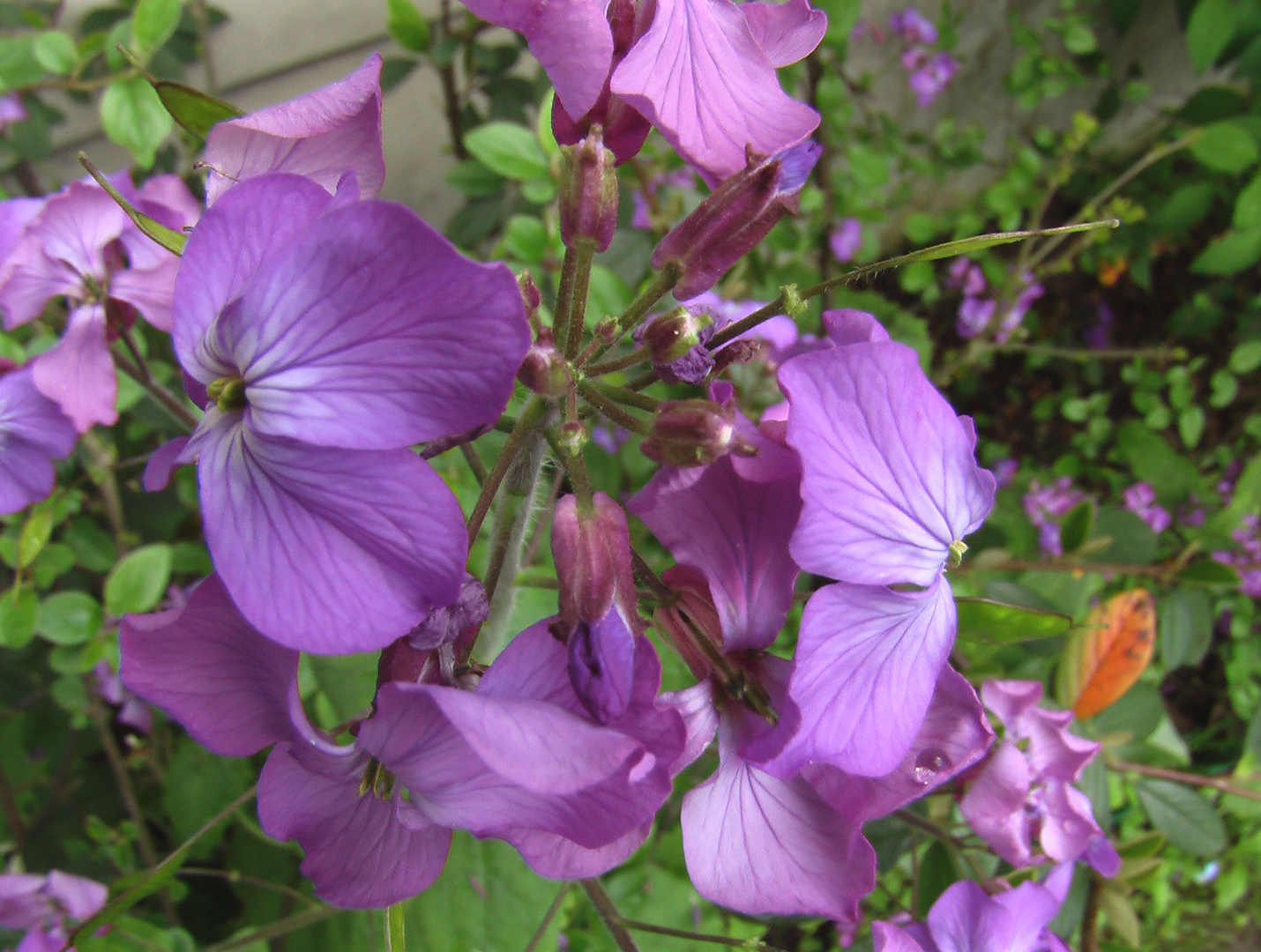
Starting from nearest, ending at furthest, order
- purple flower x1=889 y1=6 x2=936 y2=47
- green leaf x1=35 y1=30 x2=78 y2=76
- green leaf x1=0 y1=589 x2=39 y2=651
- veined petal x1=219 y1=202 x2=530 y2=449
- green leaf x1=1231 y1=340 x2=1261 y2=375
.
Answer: veined petal x1=219 y1=202 x2=530 y2=449 < green leaf x1=0 y1=589 x2=39 y2=651 < green leaf x1=35 y1=30 x2=78 y2=76 < green leaf x1=1231 y1=340 x2=1261 y2=375 < purple flower x1=889 y1=6 x2=936 y2=47

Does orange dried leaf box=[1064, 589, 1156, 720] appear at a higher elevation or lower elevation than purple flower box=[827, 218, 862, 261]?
lower

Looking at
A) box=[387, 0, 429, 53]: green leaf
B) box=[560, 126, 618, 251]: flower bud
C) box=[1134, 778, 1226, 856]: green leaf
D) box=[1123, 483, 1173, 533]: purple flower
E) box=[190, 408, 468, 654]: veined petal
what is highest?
box=[560, 126, 618, 251]: flower bud

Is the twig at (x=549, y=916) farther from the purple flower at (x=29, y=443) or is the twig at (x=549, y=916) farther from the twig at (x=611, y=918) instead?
the purple flower at (x=29, y=443)

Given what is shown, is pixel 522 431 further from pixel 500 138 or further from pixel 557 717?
pixel 500 138

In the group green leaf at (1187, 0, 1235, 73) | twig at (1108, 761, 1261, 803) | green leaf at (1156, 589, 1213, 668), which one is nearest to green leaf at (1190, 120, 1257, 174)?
green leaf at (1187, 0, 1235, 73)

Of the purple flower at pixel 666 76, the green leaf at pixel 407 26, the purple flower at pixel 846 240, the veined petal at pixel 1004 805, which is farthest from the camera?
the purple flower at pixel 846 240

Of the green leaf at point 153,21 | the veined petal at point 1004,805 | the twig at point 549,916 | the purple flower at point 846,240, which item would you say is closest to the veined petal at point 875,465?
the veined petal at point 1004,805

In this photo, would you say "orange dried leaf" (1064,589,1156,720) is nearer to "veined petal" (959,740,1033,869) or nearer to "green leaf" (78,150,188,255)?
"veined petal" (959,740,1033,869)
